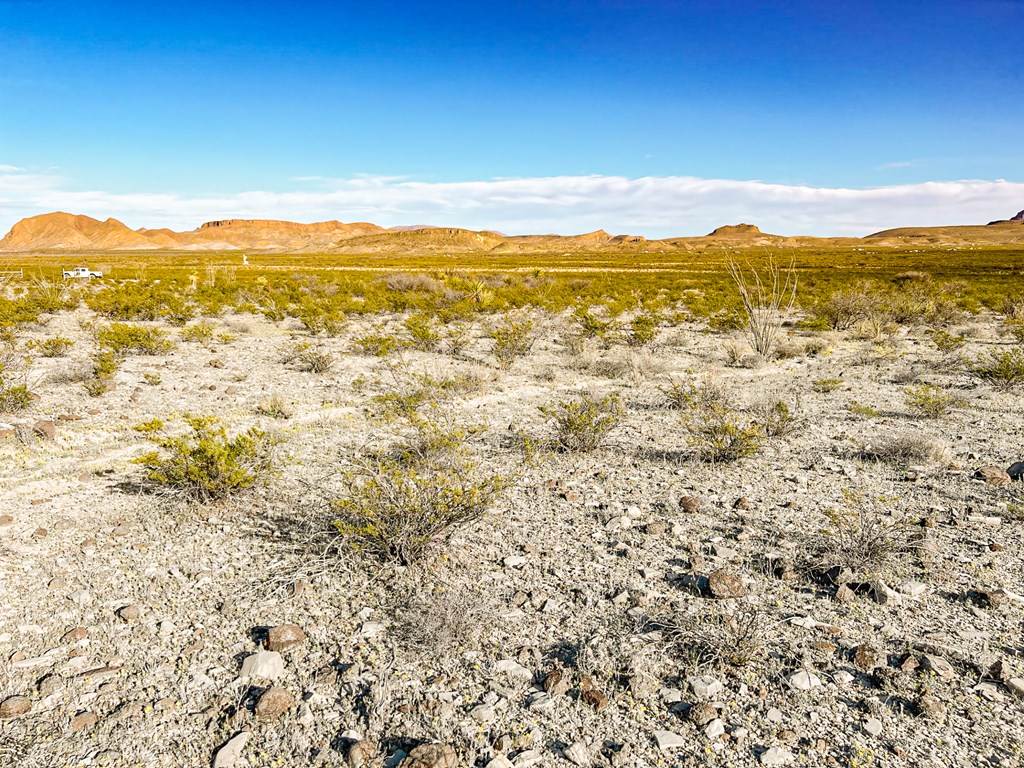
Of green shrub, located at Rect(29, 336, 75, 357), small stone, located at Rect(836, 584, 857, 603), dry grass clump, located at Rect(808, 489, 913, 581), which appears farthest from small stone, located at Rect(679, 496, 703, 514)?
green shrub, located at Rect(29, 336, 75, 357)

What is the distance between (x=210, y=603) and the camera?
4.05 metres

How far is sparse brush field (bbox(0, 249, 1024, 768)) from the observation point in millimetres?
2994

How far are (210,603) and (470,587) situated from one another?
1.76 metres

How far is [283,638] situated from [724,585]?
114 inches

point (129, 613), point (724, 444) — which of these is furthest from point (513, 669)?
point (724, 444)

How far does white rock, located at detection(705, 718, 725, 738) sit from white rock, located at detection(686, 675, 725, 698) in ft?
0.58

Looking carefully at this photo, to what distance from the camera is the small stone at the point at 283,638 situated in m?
3.59

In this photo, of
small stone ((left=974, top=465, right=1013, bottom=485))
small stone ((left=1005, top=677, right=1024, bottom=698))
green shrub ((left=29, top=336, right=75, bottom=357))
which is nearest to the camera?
small stone ((left=1005, top=677, right=1024, bottom=698))

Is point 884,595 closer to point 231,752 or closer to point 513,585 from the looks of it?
point 513,585

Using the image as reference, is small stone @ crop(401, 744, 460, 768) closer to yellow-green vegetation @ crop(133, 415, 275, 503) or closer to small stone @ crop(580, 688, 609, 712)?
small stone @ crop(580, 688, 609, 712)

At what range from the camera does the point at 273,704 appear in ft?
10.3

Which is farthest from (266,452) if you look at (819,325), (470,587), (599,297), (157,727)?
(599,297)

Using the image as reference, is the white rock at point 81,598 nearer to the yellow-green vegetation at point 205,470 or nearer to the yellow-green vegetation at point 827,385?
the yellow-green vegetation at point 205,470

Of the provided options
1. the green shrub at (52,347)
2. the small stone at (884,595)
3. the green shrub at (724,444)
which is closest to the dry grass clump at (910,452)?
the green shrub at (724,444)
